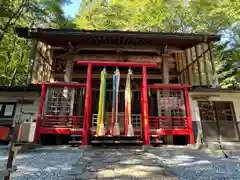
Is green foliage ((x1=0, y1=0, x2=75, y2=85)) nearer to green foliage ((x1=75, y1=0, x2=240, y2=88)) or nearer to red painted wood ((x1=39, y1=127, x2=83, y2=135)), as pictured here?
green foliage ((x1=75, y1=0, x2=240, y2=88))

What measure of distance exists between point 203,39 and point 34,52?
8.18 meters

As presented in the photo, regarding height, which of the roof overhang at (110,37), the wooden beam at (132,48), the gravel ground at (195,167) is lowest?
the gravel ground at (195,167)

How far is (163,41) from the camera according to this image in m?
8.41

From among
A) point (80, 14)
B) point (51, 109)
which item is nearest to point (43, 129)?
point (51, 109)

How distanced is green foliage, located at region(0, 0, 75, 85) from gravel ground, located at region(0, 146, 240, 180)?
1026cm

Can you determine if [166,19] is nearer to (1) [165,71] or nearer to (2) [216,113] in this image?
(1) [165,71]

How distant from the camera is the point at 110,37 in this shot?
27.0 ft

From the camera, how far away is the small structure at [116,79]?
7.09m

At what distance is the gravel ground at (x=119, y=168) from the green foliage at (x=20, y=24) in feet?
33.7

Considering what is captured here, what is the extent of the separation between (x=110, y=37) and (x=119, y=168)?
6159 millimetres

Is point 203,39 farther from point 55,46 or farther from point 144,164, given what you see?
point 55,46

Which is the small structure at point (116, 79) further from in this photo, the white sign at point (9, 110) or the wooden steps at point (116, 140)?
the white sign at point (9, 110)

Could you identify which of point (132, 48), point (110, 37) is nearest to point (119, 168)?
point (110, 37)

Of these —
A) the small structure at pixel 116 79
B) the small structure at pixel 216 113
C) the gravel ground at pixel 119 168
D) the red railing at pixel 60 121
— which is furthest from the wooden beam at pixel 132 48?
the gravel ground at pixel 119 168
